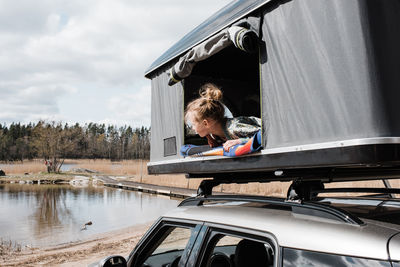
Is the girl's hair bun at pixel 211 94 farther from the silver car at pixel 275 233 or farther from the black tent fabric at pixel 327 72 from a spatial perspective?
the silver car at pixel 275 233

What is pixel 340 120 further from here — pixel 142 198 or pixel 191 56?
pixel 142 198

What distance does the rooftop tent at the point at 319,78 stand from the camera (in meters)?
2.17

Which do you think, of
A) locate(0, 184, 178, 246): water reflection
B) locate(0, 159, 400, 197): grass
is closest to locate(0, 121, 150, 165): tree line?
locate(0, 159, 400, 197): grass

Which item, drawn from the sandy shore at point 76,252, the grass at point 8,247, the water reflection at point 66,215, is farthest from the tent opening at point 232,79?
the water reflection at point 66,215

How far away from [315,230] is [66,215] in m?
18.1

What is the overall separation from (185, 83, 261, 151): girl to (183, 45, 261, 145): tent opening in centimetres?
44

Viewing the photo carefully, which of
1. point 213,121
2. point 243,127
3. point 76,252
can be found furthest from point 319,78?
point 76,252

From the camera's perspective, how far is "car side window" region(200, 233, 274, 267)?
8.02ft

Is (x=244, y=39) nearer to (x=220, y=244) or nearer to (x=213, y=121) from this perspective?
(x=213, y=121)

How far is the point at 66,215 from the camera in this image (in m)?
18.3

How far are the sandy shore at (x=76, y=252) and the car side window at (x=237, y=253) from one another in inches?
286

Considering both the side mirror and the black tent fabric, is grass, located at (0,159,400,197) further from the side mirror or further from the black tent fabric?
the side mirror

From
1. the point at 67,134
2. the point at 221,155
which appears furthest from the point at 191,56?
the point at 67,134

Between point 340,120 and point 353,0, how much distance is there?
2.25 feet
